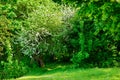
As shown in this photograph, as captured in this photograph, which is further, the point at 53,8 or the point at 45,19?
the point at 53,8

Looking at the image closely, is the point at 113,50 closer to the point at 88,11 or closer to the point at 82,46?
the point at 82,46

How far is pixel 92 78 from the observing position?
2011 centimetres

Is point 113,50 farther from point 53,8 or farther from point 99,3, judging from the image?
point 99,3

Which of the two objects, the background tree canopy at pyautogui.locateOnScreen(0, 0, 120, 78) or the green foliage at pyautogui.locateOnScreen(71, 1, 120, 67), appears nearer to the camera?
the green foliage at pyautogui.locateOnScreen(71, 1, 120, 67)

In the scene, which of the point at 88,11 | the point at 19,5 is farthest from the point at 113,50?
the point at 88,11

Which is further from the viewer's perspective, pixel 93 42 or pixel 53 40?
pixel 53 40

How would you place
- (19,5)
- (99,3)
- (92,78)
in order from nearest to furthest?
(99,3)
(92,78)
(19,5)

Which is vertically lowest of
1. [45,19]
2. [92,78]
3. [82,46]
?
[92,78]

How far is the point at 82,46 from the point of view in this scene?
29219 millimetres

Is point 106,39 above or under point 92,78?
above

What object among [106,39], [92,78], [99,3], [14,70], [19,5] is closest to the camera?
[99,3]

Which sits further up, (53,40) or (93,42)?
(53,40)

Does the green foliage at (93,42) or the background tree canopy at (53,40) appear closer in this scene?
the green foliage at (93,42)

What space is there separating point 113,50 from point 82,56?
102 inches
